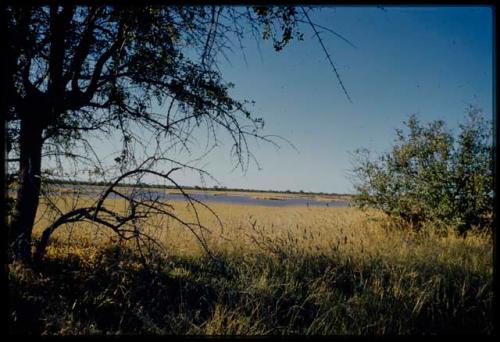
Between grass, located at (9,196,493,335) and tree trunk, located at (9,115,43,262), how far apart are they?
1.25 ft

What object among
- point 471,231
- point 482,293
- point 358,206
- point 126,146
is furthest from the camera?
point 358,206

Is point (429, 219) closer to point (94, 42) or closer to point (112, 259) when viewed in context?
point (112, 259)

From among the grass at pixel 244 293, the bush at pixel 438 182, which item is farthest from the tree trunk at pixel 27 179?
the bush at pixel 438 182

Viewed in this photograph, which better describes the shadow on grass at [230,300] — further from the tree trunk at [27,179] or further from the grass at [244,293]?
the tree trunk at [27,179]

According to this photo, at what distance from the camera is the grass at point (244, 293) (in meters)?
2.90

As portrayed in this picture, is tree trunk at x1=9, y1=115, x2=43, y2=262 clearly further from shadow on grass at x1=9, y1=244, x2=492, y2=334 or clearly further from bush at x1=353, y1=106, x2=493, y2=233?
bush at x1=353, y1=106, x2=493, y2=233

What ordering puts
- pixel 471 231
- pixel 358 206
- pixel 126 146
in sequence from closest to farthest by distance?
pixel 126 146 → pixel 471 231 → pixel 358 206

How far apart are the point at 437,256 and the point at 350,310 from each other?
2.74 metres

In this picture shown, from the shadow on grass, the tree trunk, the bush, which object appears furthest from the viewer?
the bush

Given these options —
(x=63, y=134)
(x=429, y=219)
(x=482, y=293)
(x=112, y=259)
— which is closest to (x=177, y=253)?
(x=112, y=259)

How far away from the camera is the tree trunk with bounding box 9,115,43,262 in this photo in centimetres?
358

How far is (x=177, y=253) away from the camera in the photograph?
493cm

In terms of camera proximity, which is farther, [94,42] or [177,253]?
[177,253]

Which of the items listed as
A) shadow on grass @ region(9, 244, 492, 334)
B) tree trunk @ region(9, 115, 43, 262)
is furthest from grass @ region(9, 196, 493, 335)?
tree trunk @ region(9, 115, 43, 262)
